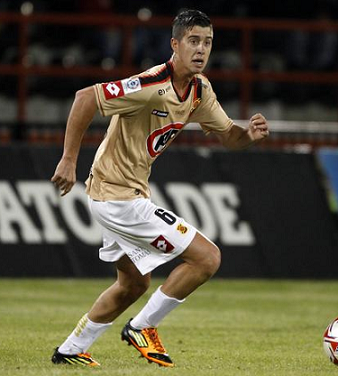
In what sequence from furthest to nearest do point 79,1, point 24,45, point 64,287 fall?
point 79,1 → point 24,45 → point 64,287

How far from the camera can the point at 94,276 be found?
14.9 metres

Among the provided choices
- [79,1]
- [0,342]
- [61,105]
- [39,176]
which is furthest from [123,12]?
[0,342]

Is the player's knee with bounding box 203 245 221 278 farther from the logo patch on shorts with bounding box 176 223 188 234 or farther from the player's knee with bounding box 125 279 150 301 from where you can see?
the player's knee with bounding box 125 279 150 301

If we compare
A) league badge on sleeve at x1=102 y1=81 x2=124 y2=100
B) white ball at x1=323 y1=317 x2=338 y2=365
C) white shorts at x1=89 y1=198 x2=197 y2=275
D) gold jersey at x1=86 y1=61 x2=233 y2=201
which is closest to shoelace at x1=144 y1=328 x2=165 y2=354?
white shorts at x1=89 y1=198 x2=197 y2=275

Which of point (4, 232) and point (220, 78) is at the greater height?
point (220, 78)

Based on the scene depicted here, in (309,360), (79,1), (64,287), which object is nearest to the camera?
(309,360)

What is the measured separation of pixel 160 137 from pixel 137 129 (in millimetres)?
196

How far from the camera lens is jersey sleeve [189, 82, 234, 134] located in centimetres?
824

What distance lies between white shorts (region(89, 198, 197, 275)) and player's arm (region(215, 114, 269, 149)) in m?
0.96

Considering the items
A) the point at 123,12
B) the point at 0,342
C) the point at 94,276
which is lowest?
the point at 94,276

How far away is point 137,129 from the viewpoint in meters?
7.91

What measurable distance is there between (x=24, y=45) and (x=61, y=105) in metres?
1.31

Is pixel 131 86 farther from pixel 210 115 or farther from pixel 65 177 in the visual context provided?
pixel 210 115

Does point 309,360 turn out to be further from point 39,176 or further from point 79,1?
point 79,1
